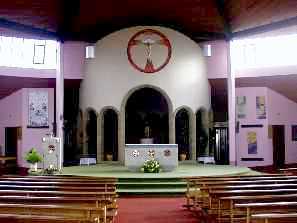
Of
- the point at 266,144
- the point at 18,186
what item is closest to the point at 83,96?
the point at 266,144

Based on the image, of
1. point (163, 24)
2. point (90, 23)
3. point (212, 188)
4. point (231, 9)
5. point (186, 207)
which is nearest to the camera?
point (212, 188)

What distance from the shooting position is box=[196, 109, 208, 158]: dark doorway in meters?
18.8

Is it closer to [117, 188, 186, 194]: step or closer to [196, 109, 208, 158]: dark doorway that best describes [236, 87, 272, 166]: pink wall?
[196, 109, 208, 158]: dark doorway

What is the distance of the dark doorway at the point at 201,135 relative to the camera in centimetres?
1878

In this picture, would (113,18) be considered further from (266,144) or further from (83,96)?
(266,144)

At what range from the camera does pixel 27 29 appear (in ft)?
54.6

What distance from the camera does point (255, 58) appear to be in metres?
19.1

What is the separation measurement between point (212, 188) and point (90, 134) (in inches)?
471

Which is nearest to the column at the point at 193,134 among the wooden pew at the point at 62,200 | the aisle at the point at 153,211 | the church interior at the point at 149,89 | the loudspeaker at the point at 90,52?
the church interior at the point at 149,89

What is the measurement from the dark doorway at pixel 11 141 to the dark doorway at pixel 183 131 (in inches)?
272

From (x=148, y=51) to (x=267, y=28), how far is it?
197 inches

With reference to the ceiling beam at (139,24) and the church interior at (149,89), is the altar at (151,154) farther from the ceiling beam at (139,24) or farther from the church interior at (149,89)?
the ceiling beam at (139,24)

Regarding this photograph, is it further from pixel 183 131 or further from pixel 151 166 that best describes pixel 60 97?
pixel 151 166

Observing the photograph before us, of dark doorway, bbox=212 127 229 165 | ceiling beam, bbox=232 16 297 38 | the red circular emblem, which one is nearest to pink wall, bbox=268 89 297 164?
dark doorway, bbox=212 127 229 165
